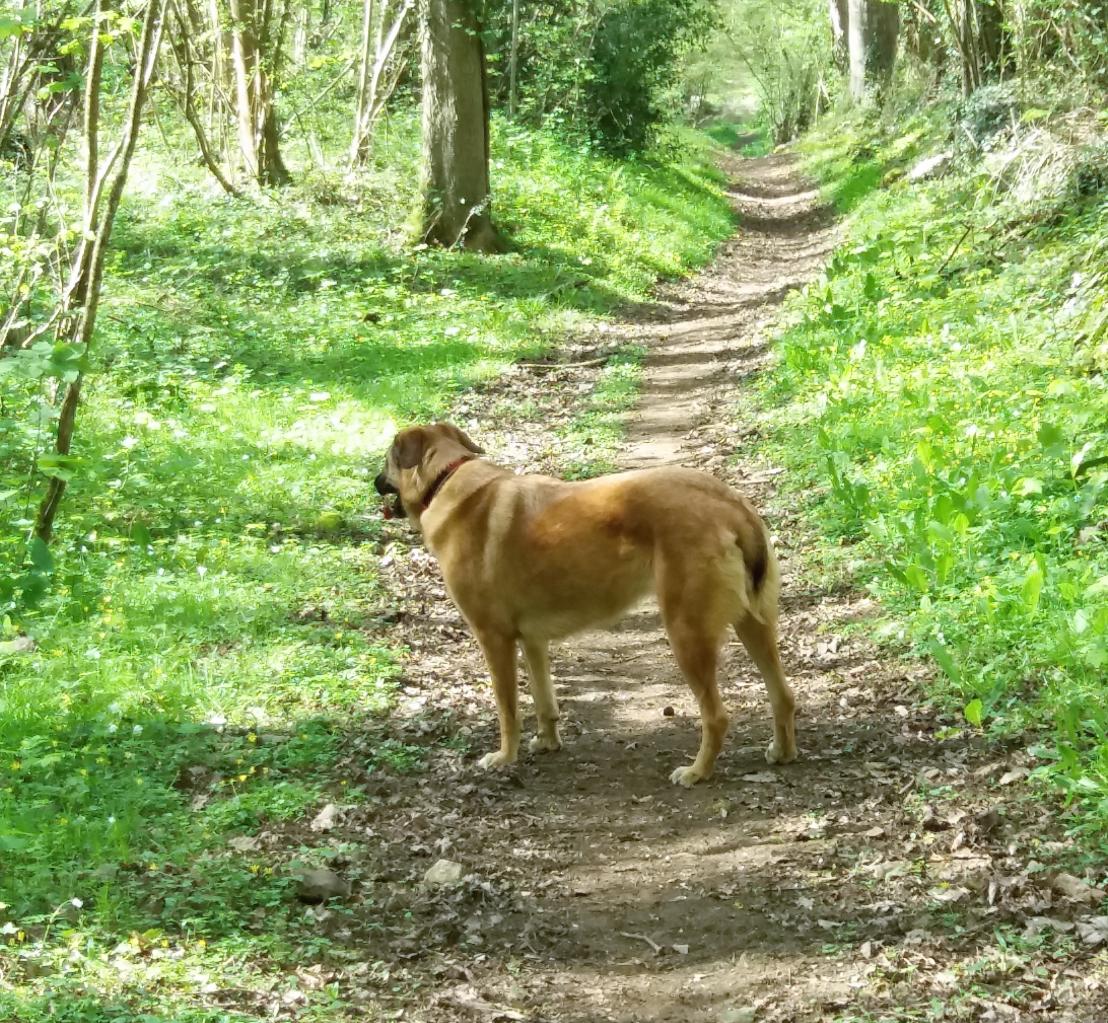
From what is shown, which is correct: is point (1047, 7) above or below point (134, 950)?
above

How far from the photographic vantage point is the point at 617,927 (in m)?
4.20

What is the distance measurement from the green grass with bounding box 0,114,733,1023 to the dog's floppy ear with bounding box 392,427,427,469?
1.17m

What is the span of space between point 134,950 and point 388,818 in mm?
1418

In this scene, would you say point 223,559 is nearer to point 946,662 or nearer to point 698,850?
point 698,850

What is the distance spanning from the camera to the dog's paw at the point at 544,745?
5660 mm

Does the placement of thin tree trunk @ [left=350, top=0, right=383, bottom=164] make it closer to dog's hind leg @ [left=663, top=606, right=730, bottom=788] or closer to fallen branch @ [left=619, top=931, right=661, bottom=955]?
dog's hind leg @ [left=663, top=606, right=730, bottom=788]

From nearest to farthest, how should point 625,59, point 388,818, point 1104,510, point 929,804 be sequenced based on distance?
point 929,804
point 388,818
point 1104,510
point 625,59

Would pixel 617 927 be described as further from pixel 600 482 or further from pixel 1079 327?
pixel 1079 327

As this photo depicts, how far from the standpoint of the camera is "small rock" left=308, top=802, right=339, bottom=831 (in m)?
4.74

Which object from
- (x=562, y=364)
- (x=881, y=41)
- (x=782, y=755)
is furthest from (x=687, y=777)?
(x=881, y=41)

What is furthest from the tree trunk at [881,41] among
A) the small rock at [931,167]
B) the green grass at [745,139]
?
the green grass at [745,139]

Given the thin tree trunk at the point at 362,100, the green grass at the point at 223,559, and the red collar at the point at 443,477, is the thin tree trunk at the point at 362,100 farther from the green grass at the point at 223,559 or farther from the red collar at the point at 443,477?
the red collar at the point at 443,477

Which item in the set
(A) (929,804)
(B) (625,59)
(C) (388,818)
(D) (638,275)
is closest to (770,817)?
(A) (929,804)

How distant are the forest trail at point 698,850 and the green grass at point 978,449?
1.06 feet
